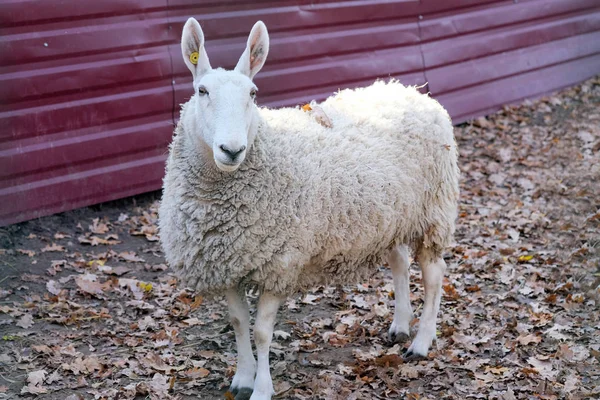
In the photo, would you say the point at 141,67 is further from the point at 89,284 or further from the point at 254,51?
the point at 254,51

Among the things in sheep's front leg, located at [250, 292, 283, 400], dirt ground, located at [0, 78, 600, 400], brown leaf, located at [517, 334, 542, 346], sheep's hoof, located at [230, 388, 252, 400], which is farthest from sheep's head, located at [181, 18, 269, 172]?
brown leaf, located at [517, 334, 542, 346]

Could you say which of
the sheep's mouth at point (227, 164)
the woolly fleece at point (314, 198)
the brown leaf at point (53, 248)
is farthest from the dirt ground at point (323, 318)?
the sheep's mouth at point (227, 164)

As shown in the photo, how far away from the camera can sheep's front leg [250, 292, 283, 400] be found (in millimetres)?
4676

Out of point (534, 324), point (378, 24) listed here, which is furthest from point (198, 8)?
point (534, 324)

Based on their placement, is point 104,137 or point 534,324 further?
point 104,137

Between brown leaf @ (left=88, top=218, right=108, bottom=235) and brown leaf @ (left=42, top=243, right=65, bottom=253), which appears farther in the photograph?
brown leaf @ (left=88, top=218, right=108, bottom=235)

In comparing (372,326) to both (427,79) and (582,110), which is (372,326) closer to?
(427,79)

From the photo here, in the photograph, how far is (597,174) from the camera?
848 centimetres

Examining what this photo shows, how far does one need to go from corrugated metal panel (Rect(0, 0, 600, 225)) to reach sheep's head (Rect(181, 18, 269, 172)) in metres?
2.69

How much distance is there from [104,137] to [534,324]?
13.8 feet

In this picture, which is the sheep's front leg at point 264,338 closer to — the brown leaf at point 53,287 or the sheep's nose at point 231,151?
the sheep's nose at point 231,151

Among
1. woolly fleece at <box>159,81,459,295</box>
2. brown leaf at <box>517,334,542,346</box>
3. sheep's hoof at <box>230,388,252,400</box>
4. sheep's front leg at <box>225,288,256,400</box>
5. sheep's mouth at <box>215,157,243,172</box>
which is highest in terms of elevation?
sheep's mouth at <box>215,157,243,172</box>

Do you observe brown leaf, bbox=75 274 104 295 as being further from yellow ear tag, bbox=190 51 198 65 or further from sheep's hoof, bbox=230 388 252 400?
yellow ear tag, bbox=190 51 198 65

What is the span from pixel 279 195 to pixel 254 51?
2.99ft
